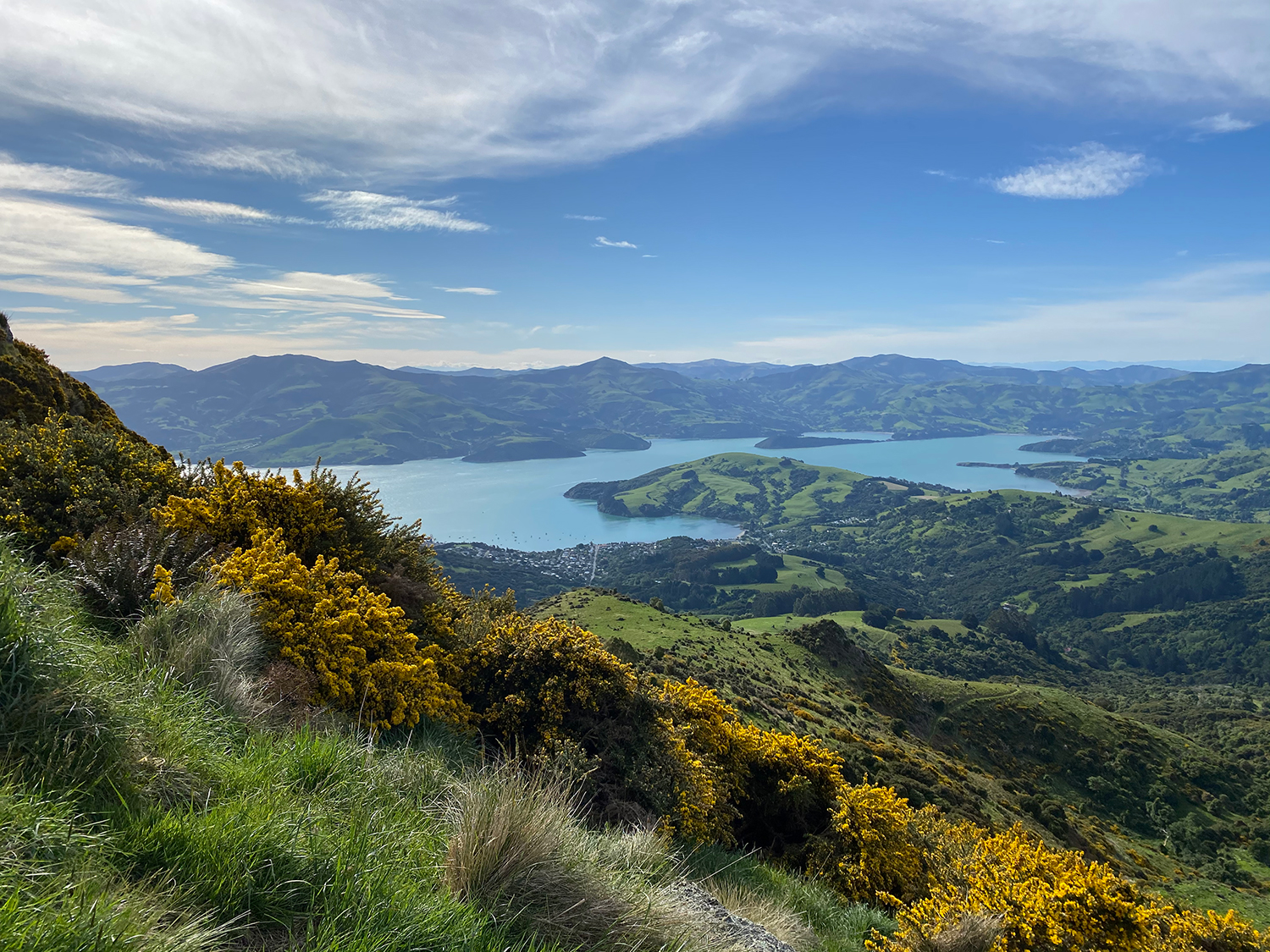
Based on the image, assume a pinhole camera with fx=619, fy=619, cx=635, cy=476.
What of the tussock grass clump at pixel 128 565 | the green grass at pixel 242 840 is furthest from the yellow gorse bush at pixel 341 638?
the green grass at pixel 242 840

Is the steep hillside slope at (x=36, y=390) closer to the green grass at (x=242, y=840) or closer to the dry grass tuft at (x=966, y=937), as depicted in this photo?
the green grass at (x=242, y=840)

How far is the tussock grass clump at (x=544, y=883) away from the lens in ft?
11.7

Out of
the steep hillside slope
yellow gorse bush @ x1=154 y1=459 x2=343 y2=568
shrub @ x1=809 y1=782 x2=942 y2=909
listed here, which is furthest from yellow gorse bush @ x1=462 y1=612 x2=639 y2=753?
the steep hillside slope

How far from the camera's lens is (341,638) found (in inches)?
340

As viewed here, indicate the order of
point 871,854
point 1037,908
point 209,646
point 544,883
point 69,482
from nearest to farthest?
point 544,883 < point 209,646 < point 1037,908 < point 69,482 < point 871,854

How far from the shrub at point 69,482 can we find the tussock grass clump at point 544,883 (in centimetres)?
802

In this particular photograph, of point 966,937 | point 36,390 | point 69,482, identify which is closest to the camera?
point 966,937

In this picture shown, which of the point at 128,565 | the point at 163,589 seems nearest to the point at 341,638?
the point at 163,589

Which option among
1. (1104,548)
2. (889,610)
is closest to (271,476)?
(889,610)

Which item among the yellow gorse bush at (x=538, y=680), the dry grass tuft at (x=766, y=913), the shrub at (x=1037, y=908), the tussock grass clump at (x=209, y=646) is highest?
the tussock grass clump at (x=209, y=646)

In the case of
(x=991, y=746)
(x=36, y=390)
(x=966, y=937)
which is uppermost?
(x=36, y=390)

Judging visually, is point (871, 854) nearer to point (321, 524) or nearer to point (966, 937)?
point (966, 937)

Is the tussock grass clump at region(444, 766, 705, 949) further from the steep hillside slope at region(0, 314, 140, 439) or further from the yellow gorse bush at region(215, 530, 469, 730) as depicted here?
the steep hillside slope at region(0, 314, 140, 439)

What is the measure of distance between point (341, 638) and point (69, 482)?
208 inches
